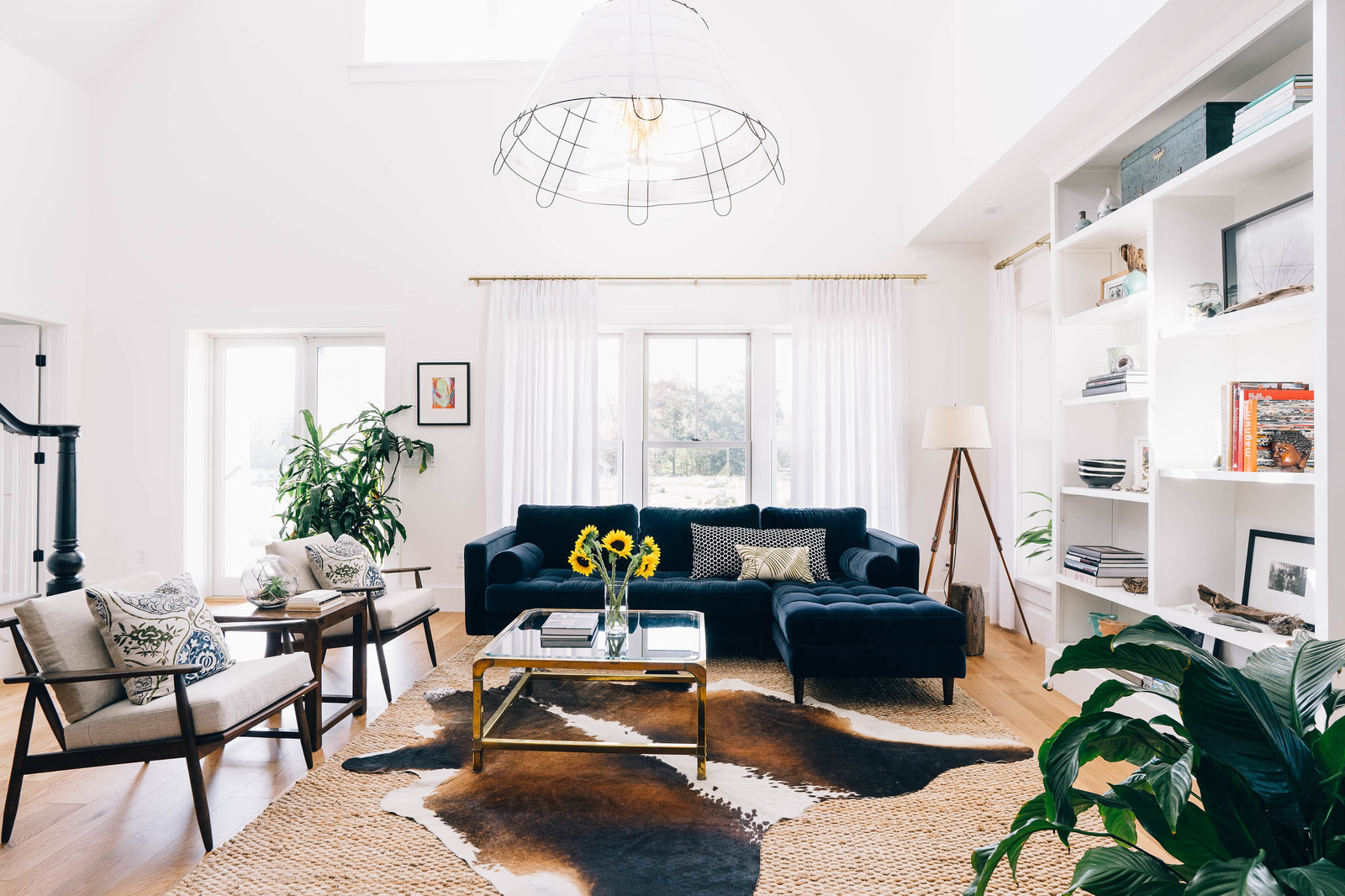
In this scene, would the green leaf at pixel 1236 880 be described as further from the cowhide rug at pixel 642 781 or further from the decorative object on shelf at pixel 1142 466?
the decorative object on shelf at pixel 1142 466

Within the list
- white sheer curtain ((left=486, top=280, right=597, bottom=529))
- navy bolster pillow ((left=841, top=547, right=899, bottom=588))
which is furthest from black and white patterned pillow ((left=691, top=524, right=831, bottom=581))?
white sheer curtain ((left=486, top=280, right=597, bottom=529))

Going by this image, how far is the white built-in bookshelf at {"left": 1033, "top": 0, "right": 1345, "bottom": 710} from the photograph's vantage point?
2152 millimetres

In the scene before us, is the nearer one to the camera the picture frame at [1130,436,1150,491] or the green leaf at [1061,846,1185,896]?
the green leaf at [1061,846,1185,896]

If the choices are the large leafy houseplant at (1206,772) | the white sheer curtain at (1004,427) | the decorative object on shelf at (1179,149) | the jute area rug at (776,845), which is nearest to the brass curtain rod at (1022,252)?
the white sheer curtain at (1004,427)

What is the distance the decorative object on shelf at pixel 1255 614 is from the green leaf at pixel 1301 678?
1.45 metres

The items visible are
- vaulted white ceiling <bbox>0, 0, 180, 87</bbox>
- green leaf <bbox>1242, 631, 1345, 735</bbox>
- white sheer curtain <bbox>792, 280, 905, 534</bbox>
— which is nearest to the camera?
green leaf <bbox>1242, 631, 1345, 735</bbox>

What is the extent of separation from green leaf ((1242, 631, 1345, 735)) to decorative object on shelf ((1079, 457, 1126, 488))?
2444 millimetres

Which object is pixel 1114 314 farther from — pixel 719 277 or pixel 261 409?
pixel 261 409

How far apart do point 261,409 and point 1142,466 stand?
563 centimetres

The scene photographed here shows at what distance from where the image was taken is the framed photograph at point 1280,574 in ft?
8.41

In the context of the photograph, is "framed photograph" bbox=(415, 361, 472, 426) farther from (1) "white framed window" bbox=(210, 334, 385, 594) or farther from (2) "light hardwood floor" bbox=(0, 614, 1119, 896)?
(2) "light hardwood floor" bbox=(0, 614, 1119, 896)

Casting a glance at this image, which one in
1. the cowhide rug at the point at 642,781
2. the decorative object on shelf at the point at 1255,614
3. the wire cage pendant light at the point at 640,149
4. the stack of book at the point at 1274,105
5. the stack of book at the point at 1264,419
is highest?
the stack of book at the point at 1274,105

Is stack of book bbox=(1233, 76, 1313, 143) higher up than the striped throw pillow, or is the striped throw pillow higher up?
stack of book bbox=(1233, 76, 1313, 143)

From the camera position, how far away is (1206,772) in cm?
108
